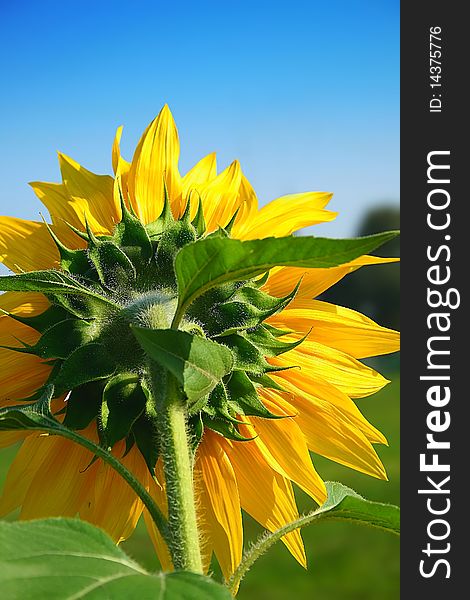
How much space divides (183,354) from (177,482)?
0.11m

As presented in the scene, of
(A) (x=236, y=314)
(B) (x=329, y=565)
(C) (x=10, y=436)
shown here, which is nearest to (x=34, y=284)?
(A) (x=236, y=314)

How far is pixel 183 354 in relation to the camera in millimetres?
611

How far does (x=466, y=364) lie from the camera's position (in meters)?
1.24

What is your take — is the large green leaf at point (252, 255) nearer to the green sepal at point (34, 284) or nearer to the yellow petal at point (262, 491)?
the green sepal at point (34, 284)

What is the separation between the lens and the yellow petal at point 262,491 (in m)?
0.99

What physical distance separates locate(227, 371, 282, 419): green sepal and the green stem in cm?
17

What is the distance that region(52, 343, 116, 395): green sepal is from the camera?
81 centimetres

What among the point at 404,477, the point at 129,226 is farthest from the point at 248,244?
the point at 404,477

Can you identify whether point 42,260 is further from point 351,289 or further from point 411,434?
point 351,289

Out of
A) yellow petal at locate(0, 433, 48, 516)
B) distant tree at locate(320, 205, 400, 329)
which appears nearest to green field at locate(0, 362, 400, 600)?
yellow petal at locate(0, 433, 48, 516)

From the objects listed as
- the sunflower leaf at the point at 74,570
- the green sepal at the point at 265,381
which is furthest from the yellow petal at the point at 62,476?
the sunflower leaf at the point at 74,570

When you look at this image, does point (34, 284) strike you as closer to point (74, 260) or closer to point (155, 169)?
point (74, 260)

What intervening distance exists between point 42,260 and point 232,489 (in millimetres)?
361

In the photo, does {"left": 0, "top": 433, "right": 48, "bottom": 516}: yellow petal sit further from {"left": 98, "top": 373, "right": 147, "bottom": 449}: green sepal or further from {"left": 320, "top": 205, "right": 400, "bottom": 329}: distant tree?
{"left": 320, "top": 205, "right": 400, "bottom": 329}: distant tree
